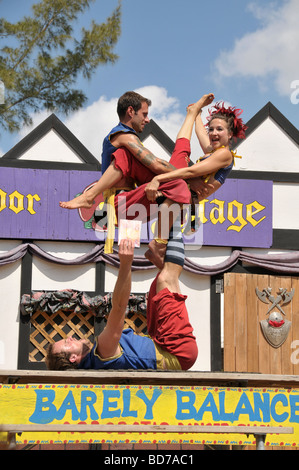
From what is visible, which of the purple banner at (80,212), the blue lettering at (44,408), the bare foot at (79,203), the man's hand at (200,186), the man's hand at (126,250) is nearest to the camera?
the blue lettering at (44,408)

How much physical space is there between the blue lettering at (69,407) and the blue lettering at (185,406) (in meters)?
0.44

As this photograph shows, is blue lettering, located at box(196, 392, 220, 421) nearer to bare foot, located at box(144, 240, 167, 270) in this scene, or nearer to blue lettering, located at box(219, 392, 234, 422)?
blue lettering, located at box(219, 392, 234, 422)

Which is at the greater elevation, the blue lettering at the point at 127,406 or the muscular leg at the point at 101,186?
the muscular leg at the point at 101,186

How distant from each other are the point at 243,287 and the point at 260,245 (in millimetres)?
750

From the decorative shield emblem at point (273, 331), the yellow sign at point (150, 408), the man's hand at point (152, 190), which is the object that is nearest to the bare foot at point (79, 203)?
the man's hand at point (152, 190)

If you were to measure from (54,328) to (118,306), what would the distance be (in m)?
5.30

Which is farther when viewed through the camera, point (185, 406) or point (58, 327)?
point (58, 327)

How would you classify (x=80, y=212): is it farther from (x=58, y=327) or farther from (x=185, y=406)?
(x=185, y=406)

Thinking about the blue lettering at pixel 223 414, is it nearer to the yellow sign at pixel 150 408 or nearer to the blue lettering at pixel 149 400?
the yellow sign at pixel 150 408

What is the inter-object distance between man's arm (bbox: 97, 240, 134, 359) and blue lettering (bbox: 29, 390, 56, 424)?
0.62m

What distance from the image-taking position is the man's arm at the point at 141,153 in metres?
3.79

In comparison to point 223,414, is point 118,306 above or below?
above

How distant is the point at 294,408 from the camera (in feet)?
9.42

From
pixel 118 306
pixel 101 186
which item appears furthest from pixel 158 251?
pixel 118 306
